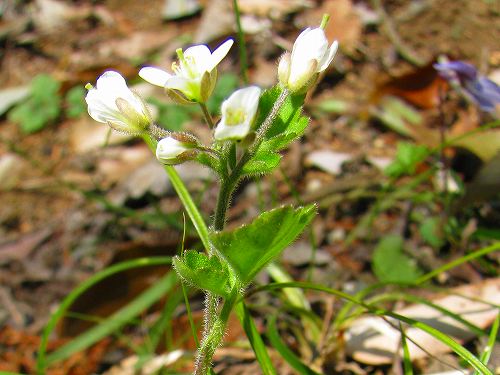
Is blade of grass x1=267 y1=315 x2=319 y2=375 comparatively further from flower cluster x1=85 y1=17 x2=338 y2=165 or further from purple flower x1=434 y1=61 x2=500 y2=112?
purple flower x1=434 y1=61 x2=500 y2=112

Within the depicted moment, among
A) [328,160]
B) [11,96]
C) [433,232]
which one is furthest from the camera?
[11,96]

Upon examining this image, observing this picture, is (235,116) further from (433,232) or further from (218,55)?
(433,232)

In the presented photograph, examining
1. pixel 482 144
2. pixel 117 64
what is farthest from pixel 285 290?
pixel 117 64

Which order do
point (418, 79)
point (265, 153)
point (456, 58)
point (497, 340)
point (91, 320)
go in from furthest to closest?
point (456, 58) < point (418, 79) < point (91, 320) < point (497, 340) < point (265, 153)

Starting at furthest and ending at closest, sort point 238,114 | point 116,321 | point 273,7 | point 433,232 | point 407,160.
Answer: point 273,7, point 407,160, point 433,232, point 116,321, point 238,114

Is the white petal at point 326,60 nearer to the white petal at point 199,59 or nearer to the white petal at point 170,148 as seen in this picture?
the white petal at point 199,59

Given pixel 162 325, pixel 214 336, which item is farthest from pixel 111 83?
pixel 162 325

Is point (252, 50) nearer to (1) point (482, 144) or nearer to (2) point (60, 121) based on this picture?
(2) point (60, 121)
